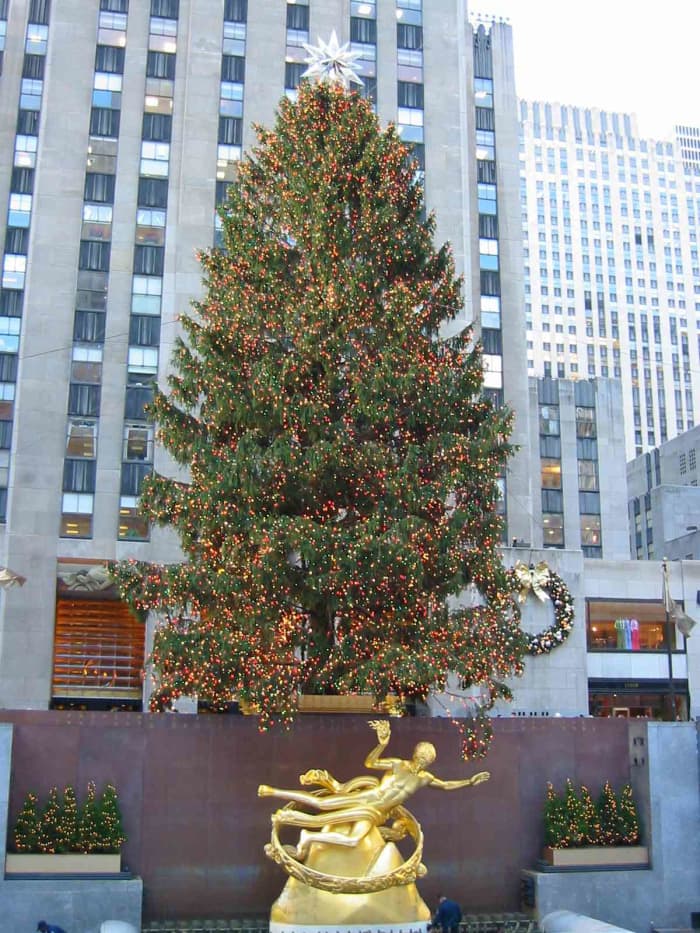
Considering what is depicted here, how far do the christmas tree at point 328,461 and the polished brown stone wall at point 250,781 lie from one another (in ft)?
3.91

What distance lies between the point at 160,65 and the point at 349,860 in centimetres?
5222

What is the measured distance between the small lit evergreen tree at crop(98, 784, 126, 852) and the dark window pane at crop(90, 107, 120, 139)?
1784 inches

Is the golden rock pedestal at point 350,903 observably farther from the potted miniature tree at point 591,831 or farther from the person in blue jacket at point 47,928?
the potted miniature tree at point 591,831

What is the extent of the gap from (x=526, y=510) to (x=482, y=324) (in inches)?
464

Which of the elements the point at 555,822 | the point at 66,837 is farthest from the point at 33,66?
the point at 555,822

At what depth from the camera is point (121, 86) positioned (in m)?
61.2

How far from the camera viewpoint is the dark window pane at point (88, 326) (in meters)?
56.7

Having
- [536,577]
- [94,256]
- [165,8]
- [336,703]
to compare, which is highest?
[165,8]

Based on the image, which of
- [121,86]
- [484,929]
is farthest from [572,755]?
[121,86]

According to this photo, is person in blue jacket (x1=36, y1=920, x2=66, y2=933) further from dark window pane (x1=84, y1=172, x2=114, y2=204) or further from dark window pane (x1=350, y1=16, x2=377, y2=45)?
dark window pane (x1=350, y1=16, x2=377, y2=45)

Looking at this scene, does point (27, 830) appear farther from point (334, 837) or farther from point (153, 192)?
point (153, 192)

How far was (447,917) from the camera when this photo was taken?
867 inches

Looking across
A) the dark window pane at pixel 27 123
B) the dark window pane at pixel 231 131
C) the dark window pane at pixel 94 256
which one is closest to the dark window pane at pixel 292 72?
the dark window pane at pixel 231 131

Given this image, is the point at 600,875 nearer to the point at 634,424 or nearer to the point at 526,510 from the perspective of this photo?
the point at 526,510
